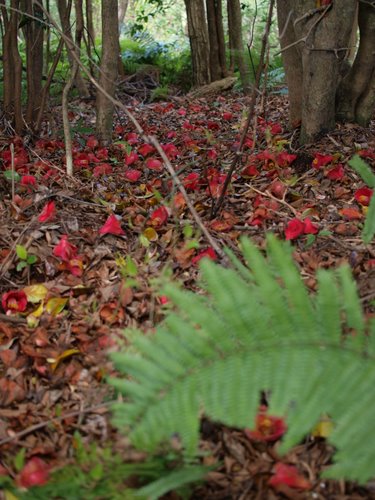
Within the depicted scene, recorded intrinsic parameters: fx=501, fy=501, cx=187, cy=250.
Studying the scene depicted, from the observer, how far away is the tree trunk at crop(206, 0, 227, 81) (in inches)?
271

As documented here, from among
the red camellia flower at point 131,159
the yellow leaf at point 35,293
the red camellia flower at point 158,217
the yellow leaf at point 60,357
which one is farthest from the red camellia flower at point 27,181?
the yellow leaf at point 60,357

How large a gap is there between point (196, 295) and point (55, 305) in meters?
0.79

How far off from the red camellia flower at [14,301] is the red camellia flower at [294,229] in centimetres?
110

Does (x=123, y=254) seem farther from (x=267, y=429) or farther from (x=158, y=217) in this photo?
(x=267, y=429)

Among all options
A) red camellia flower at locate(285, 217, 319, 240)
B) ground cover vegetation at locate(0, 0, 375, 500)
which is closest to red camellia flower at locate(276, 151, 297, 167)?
ground cover vegetation at locate(0, 0, 375, 500)

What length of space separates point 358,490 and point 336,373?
429mm

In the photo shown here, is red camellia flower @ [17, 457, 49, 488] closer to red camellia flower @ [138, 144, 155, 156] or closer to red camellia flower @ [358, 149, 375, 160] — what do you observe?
red camellia flower @ [358, 149, 375, 160]

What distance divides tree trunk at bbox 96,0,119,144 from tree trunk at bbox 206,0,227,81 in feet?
12.4

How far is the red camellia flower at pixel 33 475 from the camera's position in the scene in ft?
3.81

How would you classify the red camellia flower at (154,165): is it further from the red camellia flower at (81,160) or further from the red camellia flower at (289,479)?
the red camellia flower at (289,479)

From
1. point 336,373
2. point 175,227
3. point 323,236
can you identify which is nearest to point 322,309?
point 336,373

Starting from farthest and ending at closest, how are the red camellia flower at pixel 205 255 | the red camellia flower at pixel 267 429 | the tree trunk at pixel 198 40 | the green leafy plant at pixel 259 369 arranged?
the tree trunk at pixel 198 40 → the red camellia flower at pixel 205 255 → the red camellia flower at pixel 267 429 → the green leafy plant at pixel 259 369

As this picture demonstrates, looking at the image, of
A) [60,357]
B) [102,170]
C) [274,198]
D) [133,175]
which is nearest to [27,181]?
[102,170]

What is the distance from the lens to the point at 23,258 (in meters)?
1.99
